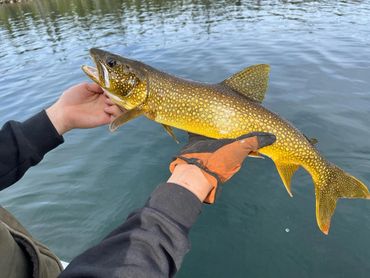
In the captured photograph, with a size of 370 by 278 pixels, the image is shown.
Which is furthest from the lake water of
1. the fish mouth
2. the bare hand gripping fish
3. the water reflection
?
A: the water reflection

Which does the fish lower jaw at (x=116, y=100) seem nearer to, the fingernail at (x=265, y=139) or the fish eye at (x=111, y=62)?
the fish eye at (x=111, y=62)

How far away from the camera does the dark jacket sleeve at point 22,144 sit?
287 centimetres

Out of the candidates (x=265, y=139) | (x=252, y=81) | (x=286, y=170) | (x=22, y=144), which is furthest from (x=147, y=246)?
(x=252, y=81)

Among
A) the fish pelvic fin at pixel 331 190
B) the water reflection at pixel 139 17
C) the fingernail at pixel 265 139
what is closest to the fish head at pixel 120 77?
the fingernail at pixel 265 139

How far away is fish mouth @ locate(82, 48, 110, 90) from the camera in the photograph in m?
3.82

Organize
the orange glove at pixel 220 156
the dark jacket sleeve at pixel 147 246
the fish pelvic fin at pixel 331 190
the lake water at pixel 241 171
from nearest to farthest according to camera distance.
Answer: the dark jacket sleeve at pixel 147 246 < the orange glove at pixel 220 156 < the fish pelvic fin at pixel 331 190 < the lake water at pixel 241 171

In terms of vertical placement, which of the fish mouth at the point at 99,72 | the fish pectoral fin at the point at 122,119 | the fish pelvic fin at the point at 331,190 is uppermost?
the fish mouth at the point at 99,72

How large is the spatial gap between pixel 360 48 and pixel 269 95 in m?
6.47

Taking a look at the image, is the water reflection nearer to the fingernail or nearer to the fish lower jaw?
the fish lower jaw

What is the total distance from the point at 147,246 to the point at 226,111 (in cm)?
225

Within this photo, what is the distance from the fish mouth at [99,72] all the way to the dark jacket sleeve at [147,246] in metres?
2.20

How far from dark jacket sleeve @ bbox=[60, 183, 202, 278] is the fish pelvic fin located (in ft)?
7.34

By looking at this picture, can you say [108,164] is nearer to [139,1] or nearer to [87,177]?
[87,177]

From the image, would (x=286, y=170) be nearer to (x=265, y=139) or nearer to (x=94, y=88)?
(x=265, y=139)
